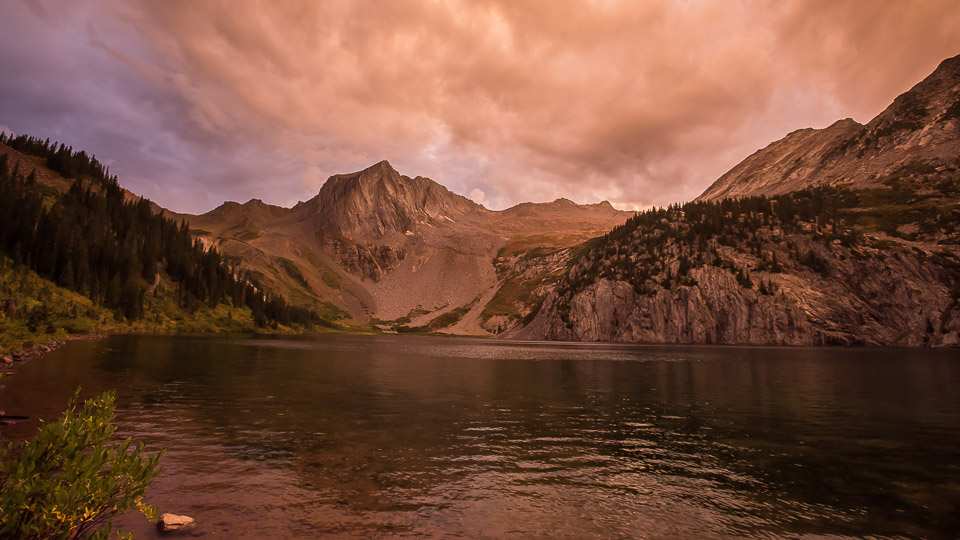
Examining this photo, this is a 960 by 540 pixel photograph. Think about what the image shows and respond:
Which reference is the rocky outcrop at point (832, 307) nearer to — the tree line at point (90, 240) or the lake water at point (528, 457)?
the lake water at point (528, 457)

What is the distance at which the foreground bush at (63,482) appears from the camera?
6.98m

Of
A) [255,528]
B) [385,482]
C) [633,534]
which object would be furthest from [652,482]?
[255,528]

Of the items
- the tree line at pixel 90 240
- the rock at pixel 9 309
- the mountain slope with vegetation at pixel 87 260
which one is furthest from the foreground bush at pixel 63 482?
the tree line at pixel 90 240

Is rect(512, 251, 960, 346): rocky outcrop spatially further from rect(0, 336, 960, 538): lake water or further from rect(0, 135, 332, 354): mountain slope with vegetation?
rect(0, 135, 332, 354): mountain slope with vegetation

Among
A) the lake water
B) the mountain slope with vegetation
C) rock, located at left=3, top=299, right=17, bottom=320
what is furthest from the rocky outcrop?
rock, located at left=3, top=299, right=17, bottom=320

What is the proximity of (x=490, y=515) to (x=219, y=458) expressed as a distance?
40.9 ft

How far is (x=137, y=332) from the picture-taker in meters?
124

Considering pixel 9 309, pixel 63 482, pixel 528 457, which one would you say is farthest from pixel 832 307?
pixel 9 309

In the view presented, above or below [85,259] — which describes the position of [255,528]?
below

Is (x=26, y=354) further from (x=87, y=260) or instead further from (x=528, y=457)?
(x=87, y=260)

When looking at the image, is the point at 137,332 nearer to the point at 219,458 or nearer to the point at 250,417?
the point at 250,417

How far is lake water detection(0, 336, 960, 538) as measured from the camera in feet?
44.2

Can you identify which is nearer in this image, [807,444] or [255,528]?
[255,528]

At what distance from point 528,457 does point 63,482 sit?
55.9 feet
